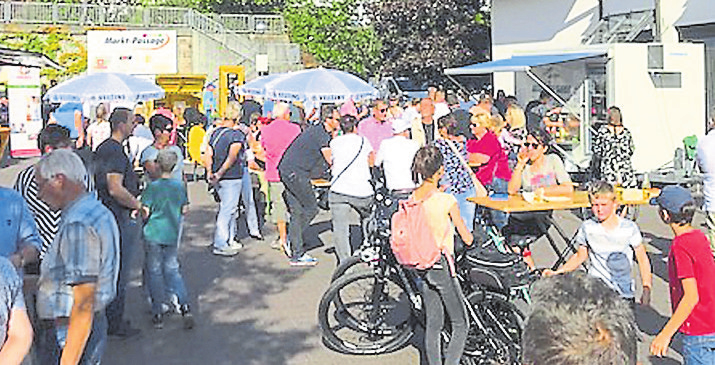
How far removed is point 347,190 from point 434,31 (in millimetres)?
25216

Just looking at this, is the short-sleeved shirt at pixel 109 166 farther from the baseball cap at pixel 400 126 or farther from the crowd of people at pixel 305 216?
the baseball cap at pixel 400 126

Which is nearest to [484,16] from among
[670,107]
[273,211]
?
[670,107]

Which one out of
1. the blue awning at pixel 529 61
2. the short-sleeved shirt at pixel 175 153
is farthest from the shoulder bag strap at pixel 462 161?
the blue awning at pixel 529 61

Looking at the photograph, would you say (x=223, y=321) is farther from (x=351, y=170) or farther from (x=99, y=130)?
(x=99, y=130)

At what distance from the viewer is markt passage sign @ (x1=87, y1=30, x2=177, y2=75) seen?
1194 inches

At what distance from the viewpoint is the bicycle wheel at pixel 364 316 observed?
660 centimetres

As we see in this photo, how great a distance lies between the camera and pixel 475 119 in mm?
9180

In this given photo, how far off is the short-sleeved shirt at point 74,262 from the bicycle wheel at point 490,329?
2.57 meters

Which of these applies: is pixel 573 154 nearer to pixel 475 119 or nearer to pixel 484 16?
pixel 475 119

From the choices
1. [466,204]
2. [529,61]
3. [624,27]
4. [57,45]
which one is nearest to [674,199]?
[466,204]

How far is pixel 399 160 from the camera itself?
8.82 meters

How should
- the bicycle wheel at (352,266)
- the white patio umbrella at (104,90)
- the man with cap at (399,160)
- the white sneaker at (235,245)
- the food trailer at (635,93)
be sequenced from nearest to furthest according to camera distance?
the bicycle wheel at (352,266), the man with cap at (399,160), the white sneaker at (235,245), the white patio umbrella at (104,90), the food trailer at (635,93)

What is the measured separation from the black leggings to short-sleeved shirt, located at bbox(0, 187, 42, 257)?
231 centimetres

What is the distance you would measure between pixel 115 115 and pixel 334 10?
131 feet
